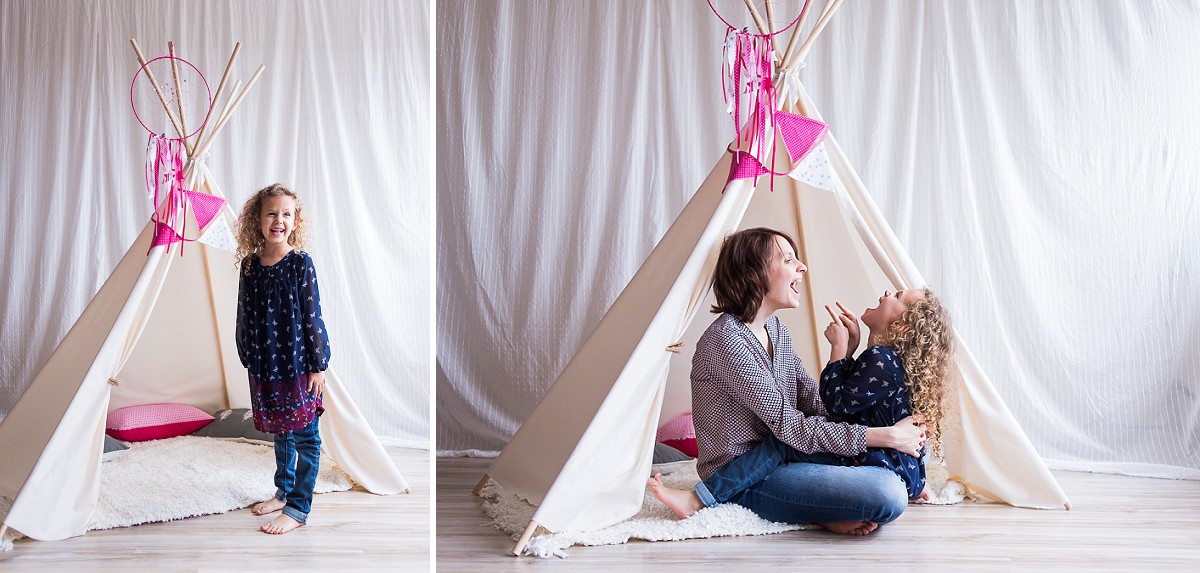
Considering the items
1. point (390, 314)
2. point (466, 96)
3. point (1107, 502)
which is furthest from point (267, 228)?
point (1107, 502)

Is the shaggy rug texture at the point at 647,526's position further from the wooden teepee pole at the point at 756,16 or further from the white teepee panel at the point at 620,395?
the wooden teepee pole at the point at 756,16

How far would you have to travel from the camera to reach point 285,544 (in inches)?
94.3

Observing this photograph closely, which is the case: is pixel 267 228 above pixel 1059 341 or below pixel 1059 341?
above

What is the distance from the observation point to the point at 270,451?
8.57 ft

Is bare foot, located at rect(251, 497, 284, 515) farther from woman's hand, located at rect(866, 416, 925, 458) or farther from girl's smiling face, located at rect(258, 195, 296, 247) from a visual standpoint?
woman's hand, located at rect(866, 416, 925, 458)

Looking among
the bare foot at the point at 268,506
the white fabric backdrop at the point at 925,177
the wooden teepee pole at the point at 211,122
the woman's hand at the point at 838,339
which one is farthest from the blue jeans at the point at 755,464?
the wooden teepee pole at the point at 211,122

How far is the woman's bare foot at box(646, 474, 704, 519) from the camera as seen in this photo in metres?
2.77

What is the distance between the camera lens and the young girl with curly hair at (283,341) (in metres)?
2.43

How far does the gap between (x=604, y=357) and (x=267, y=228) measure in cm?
106

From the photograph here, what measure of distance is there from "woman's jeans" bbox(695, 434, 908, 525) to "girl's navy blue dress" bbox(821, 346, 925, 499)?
6 cm

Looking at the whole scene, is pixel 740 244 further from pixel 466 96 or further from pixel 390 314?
pixel 466 96

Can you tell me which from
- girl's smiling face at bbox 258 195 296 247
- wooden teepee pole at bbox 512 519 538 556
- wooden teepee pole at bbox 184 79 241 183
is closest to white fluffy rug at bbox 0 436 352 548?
wooden teepee pole at bbox 512 519 538 556

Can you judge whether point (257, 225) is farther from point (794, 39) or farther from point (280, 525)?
point (794, 39)

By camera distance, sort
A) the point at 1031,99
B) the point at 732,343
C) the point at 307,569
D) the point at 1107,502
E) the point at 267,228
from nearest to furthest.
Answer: the point at 307,569, the point at 267,228, the point at 732,343, the point at 1107,502, the point at 1031,99
